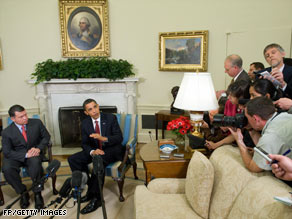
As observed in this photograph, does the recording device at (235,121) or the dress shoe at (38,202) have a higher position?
the recording device at (235,121)

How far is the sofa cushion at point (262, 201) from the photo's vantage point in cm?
122

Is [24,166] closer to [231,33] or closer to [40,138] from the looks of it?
[40,138]

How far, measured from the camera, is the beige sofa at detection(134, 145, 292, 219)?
4.42 feet

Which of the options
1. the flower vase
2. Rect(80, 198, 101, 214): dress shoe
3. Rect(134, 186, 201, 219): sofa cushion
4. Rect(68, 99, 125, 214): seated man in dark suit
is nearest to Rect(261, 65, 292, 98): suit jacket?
the flower vase

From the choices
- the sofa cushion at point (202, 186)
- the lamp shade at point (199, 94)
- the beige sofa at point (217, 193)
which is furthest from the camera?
the lamp shade at point (199, 94)

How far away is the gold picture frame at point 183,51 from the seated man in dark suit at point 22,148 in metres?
2.75

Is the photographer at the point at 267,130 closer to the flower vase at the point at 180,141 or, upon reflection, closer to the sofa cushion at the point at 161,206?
the sofa cushion at the point at 161,206

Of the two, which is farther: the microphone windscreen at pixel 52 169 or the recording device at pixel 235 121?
the recording device at pixel 235 121

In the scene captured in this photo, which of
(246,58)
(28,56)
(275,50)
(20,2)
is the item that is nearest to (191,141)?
(275,50)

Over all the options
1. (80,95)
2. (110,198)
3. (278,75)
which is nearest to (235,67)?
(278,75)

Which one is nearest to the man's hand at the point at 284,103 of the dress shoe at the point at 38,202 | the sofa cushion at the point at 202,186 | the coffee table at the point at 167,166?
the sofa cushion at the point at 202,186

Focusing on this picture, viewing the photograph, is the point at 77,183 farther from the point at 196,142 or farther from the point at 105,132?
the point at 105,132

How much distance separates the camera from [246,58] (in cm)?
419

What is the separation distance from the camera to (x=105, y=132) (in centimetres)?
307
